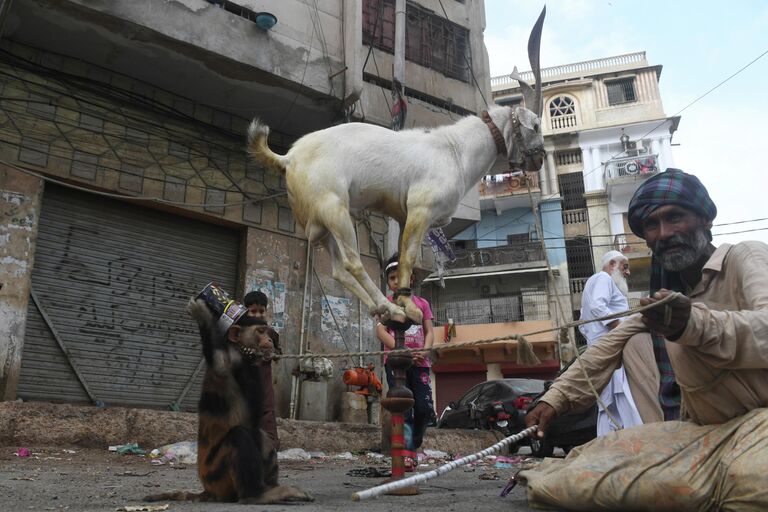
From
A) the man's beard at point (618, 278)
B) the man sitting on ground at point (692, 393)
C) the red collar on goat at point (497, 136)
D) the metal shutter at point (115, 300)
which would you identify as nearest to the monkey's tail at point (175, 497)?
the man sitting on ground at point (692, 393)

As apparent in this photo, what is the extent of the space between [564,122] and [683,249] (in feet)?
Answer: 89.3

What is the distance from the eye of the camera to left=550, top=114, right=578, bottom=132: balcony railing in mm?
27734

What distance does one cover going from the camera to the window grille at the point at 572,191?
27344mm

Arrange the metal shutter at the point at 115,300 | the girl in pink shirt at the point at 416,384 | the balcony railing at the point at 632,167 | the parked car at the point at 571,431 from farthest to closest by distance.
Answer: the balcony railing at the point at 632,167 → the parked car at the point at 571,431 → the metal shutter at the point at 115,300 → the girl in pink shirt at the point at 416,384

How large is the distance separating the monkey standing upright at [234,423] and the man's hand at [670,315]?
1812 mm

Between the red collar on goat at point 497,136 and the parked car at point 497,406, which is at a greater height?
the red collar on goat at point 497,136

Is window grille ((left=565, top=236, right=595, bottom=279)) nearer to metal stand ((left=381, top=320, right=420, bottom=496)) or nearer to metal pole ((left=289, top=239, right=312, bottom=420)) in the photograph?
metal pole ((left=289, top=239, right=312, bottom=420))

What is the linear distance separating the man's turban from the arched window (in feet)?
87.7

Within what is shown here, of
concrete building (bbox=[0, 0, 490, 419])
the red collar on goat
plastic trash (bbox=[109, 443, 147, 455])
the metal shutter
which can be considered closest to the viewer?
the red collar on goat

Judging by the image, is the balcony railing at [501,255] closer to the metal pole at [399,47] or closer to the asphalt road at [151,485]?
the metal pole at [399,47]

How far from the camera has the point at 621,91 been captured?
91.4 feet

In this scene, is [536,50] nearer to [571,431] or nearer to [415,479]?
[415,479]

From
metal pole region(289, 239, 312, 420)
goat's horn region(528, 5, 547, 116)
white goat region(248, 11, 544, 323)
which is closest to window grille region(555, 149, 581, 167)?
metal pole region(289, 239, 312, 420)

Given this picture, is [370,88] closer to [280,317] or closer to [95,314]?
[280,317]
